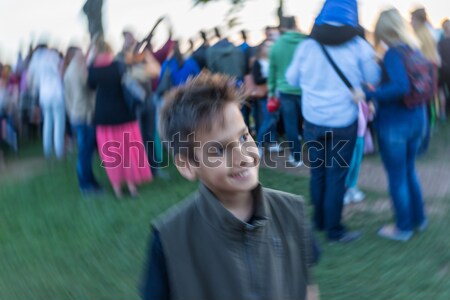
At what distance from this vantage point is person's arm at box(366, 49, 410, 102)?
3.62 m

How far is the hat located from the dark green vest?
8.76 feet

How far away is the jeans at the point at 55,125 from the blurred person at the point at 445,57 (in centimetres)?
576

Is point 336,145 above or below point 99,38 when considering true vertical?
below

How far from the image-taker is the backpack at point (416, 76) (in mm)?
3660

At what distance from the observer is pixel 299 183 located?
5.90 metres

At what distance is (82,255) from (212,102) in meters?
3.10

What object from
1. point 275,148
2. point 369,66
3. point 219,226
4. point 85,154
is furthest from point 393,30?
point 275,148

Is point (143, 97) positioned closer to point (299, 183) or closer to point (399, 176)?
point (299, 183)

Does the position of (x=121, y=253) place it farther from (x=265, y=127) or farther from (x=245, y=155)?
(x=265, y=127)

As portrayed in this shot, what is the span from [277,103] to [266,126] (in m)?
0.98

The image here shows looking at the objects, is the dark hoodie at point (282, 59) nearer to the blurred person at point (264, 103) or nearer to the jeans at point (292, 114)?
the jeans at point (292, 114)

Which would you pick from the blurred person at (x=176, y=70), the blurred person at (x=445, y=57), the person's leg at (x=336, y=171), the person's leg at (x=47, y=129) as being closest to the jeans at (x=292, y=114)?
the blurred person at (x=176, y=70)

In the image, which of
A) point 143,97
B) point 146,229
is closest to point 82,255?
point 146,229

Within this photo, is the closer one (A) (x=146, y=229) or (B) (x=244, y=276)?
(B) (x=244, y=276)
